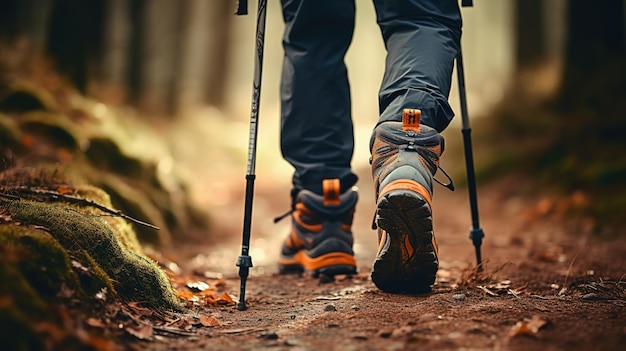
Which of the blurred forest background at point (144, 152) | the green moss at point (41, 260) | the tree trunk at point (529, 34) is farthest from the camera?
the tree trunk at point (529, 34)

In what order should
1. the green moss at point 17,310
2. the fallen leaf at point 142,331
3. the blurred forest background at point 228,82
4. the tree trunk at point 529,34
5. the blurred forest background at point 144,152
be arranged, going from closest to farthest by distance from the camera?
the green moss at point 17,310 → the fallen leaf at point 142,331 → the blurred forest background at point 144,152 → the blurred forest background at point 228,82 → the tree trunk at point 529,34

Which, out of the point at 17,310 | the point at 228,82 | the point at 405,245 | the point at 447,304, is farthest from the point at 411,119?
the point at 228,82

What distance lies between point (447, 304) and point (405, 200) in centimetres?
43

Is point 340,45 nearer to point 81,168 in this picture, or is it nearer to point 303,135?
point 303,135

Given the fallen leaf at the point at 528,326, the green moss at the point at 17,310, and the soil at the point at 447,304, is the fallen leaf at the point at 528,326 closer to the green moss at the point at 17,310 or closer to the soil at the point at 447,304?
the soil at the point at 447,304

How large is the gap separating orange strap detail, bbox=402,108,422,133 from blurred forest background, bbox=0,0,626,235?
3.37 meters

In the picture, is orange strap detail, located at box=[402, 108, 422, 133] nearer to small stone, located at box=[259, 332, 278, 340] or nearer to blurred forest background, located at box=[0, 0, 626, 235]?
small stone, located at box=[259, 332, 278, 340]

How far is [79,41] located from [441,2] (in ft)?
17.7

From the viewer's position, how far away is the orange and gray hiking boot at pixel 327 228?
10.8 feet

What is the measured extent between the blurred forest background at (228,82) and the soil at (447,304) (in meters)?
1.53

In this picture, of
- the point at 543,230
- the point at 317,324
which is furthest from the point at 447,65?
the point at 543,230

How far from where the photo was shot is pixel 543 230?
17.6 feet

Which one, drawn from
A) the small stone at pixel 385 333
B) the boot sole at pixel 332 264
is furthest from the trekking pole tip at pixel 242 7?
the small stone at pixel 385 333

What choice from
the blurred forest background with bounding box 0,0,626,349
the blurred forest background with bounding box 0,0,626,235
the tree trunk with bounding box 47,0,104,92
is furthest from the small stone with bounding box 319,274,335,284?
the tree trunk with bounding box 47,0,104,92
